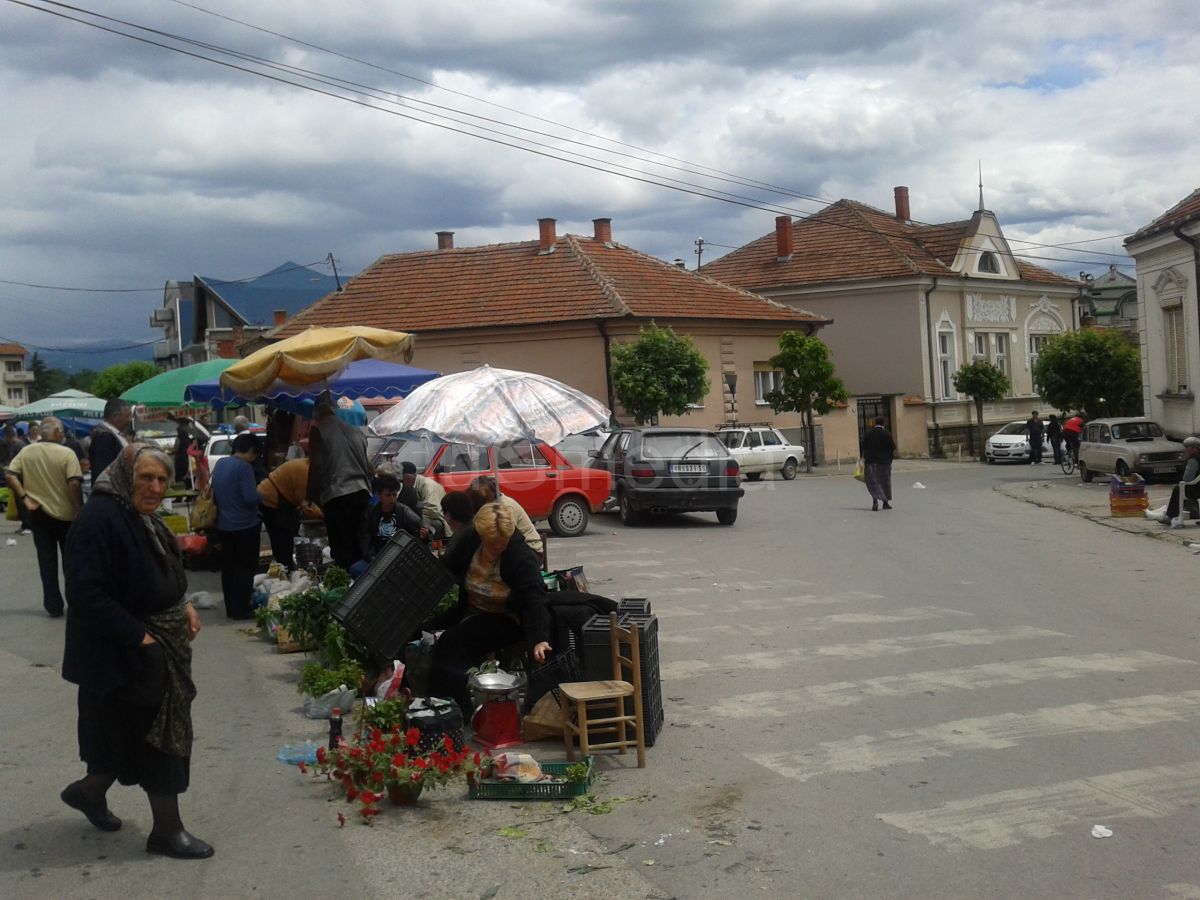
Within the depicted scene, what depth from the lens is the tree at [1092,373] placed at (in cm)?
3575

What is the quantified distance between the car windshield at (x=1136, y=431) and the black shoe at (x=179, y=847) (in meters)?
27.6

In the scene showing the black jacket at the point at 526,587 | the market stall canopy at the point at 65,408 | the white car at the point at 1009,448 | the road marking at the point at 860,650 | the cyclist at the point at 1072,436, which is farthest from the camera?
the white car at the point at 1009,448

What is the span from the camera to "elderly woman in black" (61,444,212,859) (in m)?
5.19

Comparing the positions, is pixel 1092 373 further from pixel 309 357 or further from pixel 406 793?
pixel 406 793

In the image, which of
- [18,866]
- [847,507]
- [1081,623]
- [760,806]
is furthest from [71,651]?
[847,507]

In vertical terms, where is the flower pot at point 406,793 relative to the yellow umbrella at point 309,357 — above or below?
below

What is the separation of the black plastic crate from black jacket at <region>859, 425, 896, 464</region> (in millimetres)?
16195

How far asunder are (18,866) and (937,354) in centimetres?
4622

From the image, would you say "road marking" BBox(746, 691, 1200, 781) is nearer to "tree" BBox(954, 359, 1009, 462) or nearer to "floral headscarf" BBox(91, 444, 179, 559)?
"floral headscarf" BBox(91, 444, 179, 559)

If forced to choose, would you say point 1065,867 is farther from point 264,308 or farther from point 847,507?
point 264,308

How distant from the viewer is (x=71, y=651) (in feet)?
17.4

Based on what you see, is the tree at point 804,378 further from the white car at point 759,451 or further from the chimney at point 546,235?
the chimney at point 546,235

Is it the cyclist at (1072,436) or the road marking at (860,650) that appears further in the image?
the cyclist at (1072,436)

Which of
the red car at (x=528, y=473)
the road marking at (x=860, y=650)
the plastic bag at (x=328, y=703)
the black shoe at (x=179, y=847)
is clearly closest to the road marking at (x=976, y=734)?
the road marking at (x=860, y=650)
